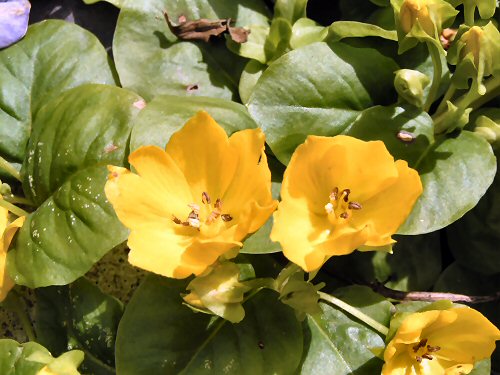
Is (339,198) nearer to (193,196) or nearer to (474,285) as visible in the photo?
(193,196)

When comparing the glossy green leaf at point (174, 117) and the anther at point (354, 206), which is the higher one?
the glossy green leaf at point (174, 117)

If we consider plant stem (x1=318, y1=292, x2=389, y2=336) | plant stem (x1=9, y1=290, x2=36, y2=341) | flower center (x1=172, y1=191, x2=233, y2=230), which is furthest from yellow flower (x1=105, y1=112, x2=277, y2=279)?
plant stem (x1=9, y1=290, x2=36, y2=341)

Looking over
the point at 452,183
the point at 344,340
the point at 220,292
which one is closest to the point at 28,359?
the point at 220,292

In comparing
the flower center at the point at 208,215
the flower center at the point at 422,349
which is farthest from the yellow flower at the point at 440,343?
the flower center at the point at 208,215

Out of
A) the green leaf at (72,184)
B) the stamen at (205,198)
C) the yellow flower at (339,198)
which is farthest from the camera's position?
the green leaf at (72,184)

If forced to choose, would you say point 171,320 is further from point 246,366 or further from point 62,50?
point 62,50

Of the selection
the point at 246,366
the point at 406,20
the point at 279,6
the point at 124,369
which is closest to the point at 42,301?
the point at 124,369

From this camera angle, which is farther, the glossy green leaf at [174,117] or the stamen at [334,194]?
the glossy green leaf at [174,117]

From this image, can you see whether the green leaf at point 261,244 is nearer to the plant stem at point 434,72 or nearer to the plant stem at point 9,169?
the plant stem at point 434,72
